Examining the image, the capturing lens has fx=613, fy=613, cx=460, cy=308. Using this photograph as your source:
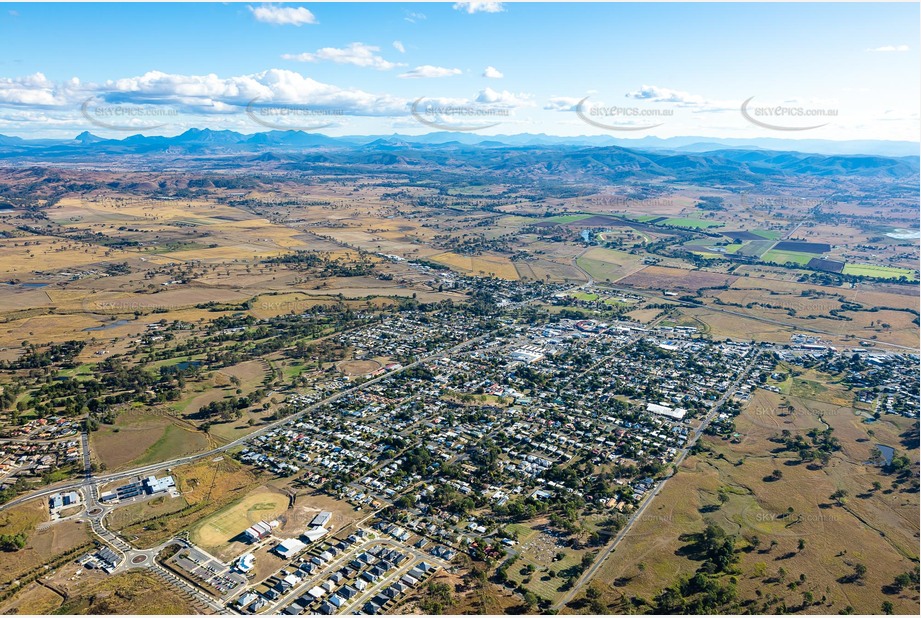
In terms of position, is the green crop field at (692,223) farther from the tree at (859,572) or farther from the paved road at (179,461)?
the tree at (859,572)

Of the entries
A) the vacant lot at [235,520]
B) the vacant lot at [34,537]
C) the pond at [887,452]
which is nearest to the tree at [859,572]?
the pond at [887,452]

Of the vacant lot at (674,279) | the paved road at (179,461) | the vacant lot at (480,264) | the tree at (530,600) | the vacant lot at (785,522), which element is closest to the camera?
the tree at (530,600)

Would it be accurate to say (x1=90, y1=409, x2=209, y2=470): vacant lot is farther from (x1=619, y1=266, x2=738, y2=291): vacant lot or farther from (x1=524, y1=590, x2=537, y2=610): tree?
(x1=619, y1=266, x2=738, y2=291): vacant lot

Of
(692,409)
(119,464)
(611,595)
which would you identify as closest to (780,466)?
(692,409)

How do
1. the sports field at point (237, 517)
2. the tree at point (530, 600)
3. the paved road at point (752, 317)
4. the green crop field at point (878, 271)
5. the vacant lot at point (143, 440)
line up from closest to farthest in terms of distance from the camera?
the tree at point (530, 600), the sports field at point (237, 517), the vacant lot at point (143, 440), the paved road at point (752, 317), the green crop field at point (878, 271)

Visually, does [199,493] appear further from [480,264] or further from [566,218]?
[566,218]

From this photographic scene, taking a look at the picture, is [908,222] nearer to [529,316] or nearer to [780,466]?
[529,316]
